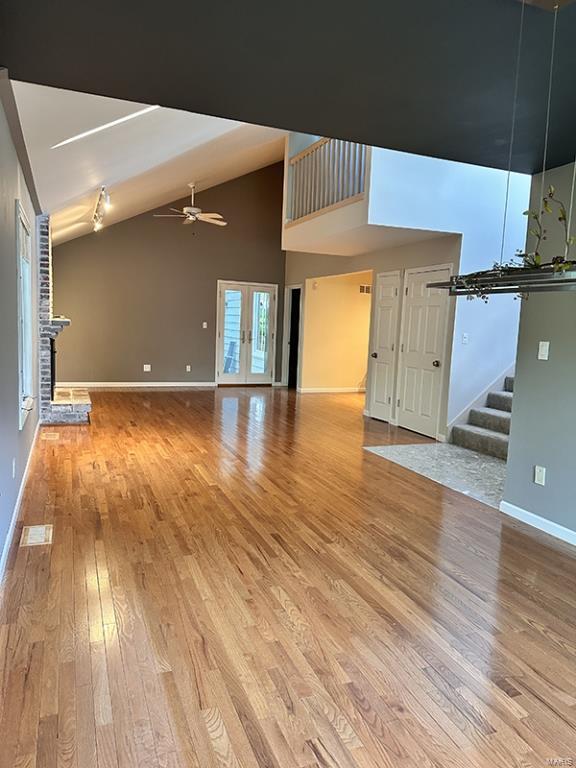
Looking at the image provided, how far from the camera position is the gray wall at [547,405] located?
3.33m

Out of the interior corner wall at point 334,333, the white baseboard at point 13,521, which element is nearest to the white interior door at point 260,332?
the interior corner wall at point 334,333

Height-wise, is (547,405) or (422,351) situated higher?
(422,351)

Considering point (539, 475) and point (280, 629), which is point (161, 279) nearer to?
point (539, 475)

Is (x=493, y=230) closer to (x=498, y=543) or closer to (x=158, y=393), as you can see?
(x=498, y=543)

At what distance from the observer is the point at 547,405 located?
3.48 meters

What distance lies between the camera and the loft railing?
5852 millimetres

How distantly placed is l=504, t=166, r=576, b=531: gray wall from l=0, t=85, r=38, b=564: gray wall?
3274 mm

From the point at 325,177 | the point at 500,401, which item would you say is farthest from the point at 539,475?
the point at 325,177

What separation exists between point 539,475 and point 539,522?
0.32 metres

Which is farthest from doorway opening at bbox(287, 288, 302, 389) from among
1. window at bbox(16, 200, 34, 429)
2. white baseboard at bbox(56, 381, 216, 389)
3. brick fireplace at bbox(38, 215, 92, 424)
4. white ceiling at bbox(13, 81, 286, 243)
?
window at bbox(16, 200, 34, 429)

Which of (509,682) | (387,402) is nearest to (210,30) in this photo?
(509,682)

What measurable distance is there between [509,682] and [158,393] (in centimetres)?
791

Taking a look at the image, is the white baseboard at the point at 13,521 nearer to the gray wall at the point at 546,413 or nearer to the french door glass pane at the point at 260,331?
the gray wall at the point at 546,413

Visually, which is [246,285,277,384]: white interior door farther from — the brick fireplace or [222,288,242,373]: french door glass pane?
the brick fireplace
